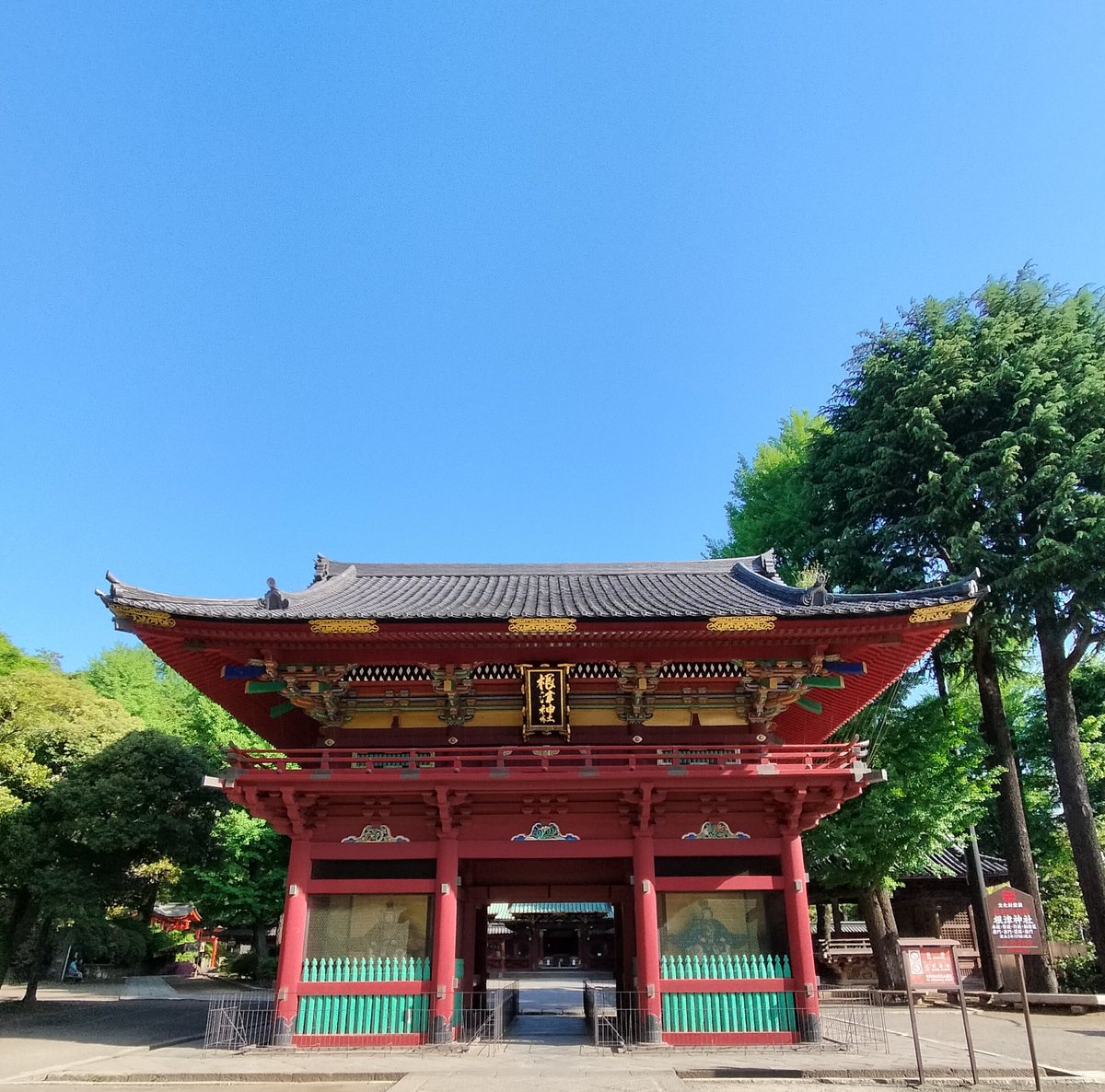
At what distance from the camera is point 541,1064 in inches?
439

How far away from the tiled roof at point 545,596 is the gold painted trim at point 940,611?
0.29ft

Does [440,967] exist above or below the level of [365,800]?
below

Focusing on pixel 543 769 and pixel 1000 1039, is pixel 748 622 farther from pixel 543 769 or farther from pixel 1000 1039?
pixel 1000 1039

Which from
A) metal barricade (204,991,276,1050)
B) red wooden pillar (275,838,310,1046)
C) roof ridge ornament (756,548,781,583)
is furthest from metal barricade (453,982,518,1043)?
roof ridge ornament (756,548,781,583)

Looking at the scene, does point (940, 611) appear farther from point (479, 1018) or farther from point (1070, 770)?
point (1070, 770)

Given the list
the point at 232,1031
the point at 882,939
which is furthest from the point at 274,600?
the point at 882,939

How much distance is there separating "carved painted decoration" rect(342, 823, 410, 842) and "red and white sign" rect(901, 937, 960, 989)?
7.81 meters

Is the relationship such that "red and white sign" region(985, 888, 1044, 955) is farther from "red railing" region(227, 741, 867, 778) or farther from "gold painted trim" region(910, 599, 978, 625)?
"gold painted trim" region(910, 599, 978, 625)

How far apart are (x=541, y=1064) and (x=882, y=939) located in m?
15.1

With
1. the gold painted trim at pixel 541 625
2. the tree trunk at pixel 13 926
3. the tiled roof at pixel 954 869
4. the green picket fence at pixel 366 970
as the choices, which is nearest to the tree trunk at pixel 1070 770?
the tiled roof at pixel 954 869

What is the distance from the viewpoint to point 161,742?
21.3 meters

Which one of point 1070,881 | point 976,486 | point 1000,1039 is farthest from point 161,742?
point 1070,881

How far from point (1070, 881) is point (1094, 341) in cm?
2154

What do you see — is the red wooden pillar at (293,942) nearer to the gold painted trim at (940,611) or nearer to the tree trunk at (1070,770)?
the gold painted trim at (940,611)
